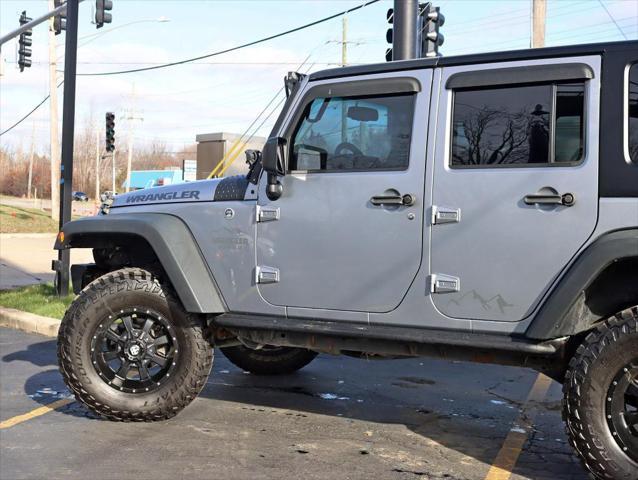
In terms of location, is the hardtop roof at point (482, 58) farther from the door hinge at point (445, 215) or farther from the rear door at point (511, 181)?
the door hinge at point (445, 215)

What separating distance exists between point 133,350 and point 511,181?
2611mm

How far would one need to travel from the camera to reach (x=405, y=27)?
29.1 feet

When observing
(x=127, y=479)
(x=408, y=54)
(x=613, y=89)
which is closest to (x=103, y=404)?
(x=127, y=479)

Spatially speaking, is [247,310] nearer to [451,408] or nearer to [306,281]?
[306,281]

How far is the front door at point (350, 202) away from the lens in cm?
426

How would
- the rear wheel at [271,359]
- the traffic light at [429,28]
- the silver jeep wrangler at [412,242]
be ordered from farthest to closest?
the traffic light at [429,28]
the rear wheel at [271,359]
the silver jeep wrangler at [412,242]

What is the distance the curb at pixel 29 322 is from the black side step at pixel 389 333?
13.3 feet

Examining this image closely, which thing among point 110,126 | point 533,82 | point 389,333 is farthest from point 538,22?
point 110,126

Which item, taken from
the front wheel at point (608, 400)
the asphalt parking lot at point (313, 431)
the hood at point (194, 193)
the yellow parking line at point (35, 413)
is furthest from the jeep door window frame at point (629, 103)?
the yellow parking line at point (35, 413)

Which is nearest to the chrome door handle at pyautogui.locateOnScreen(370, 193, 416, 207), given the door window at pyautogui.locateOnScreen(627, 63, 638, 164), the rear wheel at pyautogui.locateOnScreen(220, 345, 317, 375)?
the door window at pyautogui.locateOnScreen(627, 63, 638, 164)

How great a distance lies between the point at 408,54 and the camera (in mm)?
8938

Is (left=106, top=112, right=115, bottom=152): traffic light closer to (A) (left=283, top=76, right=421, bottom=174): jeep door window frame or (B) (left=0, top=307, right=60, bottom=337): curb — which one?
(B) (left=0, top=307, right=60, bottom=337): curb

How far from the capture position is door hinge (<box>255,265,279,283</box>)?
4.61m

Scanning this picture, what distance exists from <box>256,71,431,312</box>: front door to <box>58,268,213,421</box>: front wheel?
69cm
